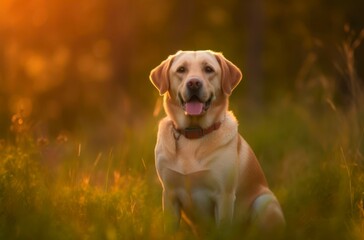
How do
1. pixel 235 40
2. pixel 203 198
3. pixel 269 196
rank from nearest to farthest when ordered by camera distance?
1. pixel 203 198
2. pixel 269 196
3. pixel 235 40

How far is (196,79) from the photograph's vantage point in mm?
5516

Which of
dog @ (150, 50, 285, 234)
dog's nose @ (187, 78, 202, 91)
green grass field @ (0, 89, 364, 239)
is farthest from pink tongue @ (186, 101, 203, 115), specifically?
green grass field @ (0, 89, 364, 239)

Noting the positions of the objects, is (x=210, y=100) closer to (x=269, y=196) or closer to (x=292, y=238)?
(x=269, y=196)

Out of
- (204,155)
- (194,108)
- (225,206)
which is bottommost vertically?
(225,206)

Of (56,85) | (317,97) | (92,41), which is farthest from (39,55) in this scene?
(317,97)

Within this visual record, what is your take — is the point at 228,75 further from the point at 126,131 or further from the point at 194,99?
the point at 126,131

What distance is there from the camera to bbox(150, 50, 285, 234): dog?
5465 mm

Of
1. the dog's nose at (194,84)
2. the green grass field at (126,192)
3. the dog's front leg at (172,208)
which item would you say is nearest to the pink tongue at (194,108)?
the dog's nose at (194,84)

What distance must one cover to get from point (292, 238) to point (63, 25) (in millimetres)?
20633

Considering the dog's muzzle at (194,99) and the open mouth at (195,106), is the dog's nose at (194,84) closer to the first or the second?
the dog's muzzle at (194,99)

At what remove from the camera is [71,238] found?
463 cm

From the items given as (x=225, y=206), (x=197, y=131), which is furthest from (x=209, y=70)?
(x=225, y=206)

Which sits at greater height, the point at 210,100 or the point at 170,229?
the point at 210,100

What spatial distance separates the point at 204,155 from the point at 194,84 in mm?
537
